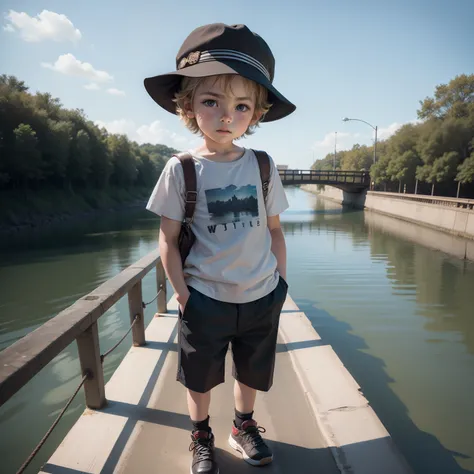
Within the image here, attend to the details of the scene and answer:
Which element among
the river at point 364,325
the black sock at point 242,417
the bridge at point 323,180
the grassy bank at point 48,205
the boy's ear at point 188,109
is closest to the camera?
the boy's ear at point 188,109

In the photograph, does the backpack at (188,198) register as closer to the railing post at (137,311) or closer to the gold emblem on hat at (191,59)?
the gold emblem on hat at (191,59)

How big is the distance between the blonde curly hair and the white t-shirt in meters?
0.21

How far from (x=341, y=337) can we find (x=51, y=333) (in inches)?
184

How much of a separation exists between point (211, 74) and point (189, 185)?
1.41ft

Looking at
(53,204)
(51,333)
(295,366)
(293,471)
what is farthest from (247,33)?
(53,204)

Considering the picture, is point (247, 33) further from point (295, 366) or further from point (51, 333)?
point (295, 366)

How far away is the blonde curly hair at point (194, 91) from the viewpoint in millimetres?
1395

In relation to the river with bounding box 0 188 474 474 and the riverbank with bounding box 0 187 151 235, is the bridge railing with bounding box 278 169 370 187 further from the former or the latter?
the river with bounding box 0 188 474 474

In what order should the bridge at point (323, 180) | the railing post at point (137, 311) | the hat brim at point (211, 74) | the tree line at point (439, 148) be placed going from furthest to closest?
1. the bridge at point (323, 180)
2. the tree line at point (439, 148)
3. the railing post at point (137, 311)
4. the hat brim at point (211, 74)

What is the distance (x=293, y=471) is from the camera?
5.37 ft

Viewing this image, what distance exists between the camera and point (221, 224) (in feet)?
4.87

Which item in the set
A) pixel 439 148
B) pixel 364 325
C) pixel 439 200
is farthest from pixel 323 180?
pixel 364 325

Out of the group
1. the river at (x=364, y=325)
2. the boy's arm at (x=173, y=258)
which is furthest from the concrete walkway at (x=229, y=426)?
the river at (x=364, y=325)

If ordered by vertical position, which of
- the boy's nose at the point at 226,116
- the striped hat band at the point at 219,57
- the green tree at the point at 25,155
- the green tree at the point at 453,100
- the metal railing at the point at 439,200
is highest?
the green tree at the point at 453,100
